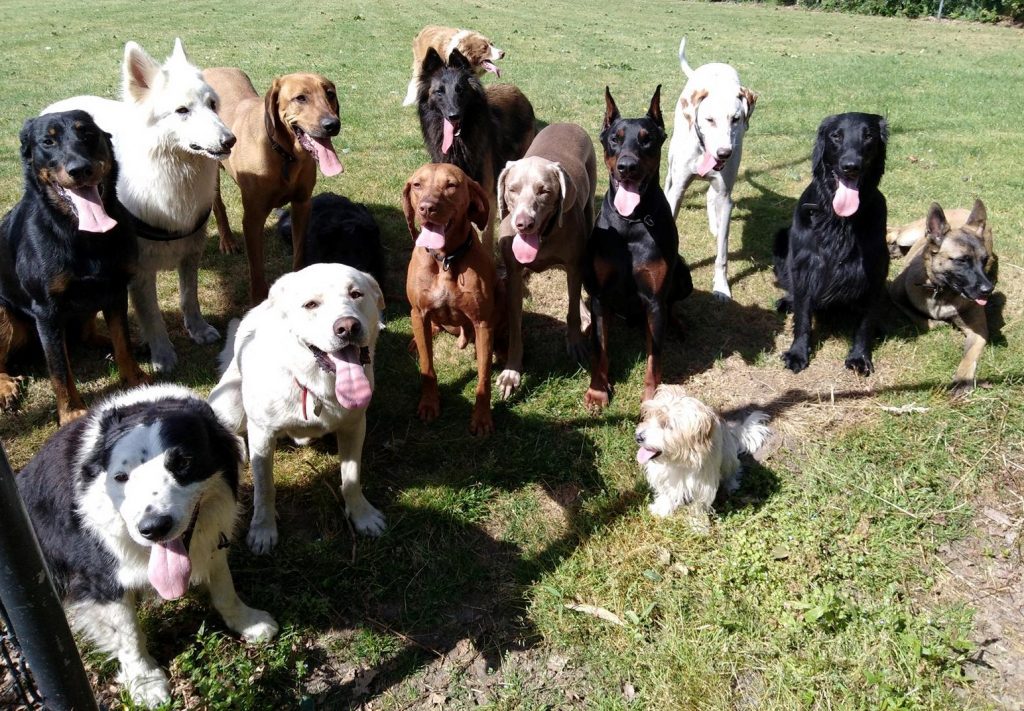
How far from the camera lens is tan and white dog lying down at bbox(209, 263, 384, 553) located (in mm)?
2695

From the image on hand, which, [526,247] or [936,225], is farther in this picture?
[936,225]

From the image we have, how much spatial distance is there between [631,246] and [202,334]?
120 inches

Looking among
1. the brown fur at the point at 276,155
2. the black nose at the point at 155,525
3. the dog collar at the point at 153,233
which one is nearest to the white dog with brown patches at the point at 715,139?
the brown fur at the point at 276,155

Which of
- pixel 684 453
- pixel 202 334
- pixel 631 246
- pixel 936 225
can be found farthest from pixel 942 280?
pixel 202 334

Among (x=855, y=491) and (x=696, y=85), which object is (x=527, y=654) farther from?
(x=696, y=85)

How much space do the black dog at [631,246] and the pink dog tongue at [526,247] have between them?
0.40m

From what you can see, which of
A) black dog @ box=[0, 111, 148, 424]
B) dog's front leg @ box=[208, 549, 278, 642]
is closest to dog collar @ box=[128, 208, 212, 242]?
black dog @ box=[0, 111, 148, 424]

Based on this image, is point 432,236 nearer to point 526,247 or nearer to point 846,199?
point 526,247

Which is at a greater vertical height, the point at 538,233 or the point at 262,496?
the point at 538,233

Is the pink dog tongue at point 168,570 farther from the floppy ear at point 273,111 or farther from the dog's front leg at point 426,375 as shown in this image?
the floppy ear at point 273,111

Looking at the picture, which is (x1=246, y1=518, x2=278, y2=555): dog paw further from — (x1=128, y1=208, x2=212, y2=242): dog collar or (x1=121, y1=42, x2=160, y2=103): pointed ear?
(x1=121, y1=42, x2=160, y2=103): pointed ear

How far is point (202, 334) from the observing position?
4.69 m

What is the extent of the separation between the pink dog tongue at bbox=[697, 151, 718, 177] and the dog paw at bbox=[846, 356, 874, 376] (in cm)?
173

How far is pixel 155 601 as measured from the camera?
2.71 m
